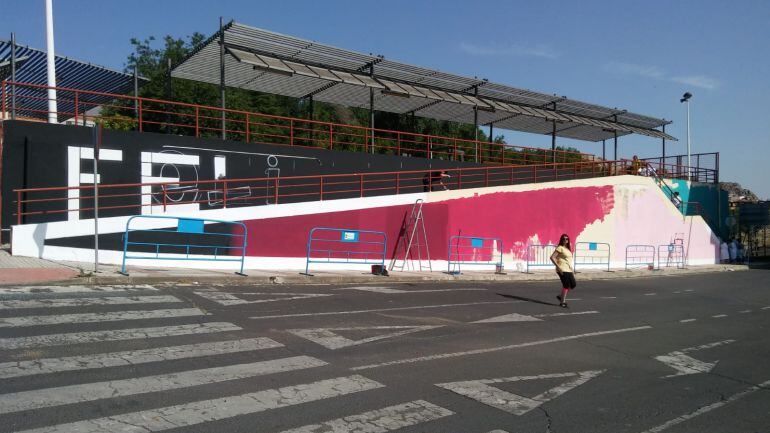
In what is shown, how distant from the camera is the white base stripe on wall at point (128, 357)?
5676 millimetres

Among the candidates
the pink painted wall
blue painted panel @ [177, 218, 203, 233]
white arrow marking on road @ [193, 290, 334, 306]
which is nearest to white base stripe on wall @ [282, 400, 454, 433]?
white arrow marking on road @ [193, 290, 334, 306]

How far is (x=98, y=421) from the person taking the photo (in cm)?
450

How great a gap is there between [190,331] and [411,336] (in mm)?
3239

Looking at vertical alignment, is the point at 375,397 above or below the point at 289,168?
below

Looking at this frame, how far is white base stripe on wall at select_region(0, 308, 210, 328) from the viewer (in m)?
7.44

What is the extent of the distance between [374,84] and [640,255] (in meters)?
17.3

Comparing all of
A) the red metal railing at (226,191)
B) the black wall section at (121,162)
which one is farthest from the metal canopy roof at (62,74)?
the red metal railing at (226,191)

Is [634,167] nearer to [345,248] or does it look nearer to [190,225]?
[345,248]

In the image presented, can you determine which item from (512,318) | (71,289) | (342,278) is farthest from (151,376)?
(342,278)

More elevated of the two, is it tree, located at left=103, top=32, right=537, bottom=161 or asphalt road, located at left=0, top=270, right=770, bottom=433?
tree, located at left=103, top=32, right=537, bottom=161

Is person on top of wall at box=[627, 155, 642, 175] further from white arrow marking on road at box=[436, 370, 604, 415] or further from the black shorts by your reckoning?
white arrow marking on road at box=[436, 370, 604, 415]

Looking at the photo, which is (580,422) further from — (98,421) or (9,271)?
(9,271)

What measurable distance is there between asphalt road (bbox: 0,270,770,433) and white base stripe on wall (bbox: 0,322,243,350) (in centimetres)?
3

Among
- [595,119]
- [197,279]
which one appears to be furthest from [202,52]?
[595,119]
